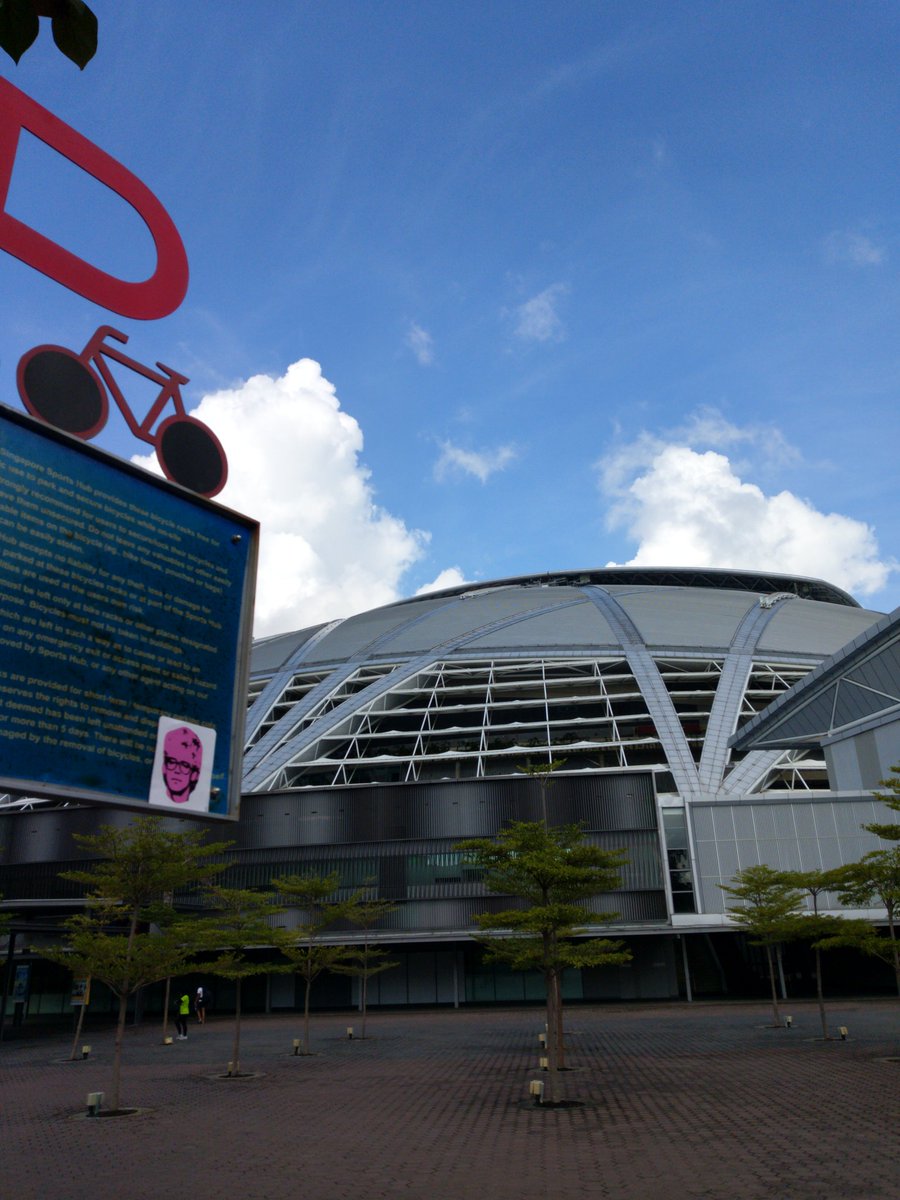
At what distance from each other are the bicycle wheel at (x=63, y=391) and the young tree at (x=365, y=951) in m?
33.5

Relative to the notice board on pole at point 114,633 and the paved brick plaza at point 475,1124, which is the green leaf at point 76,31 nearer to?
the notice board on pole at point 114,633

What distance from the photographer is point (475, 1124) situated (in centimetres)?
1716

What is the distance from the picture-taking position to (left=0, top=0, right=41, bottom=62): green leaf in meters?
2.72

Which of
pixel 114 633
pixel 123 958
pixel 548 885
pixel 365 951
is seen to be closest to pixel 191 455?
pixel 114 633

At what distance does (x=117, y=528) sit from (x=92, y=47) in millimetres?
2780

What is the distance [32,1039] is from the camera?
129 ft

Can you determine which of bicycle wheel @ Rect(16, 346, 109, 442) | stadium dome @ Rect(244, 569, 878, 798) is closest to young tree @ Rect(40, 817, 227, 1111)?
bicycle wheel @ Rect(16, 346, 109, 442)

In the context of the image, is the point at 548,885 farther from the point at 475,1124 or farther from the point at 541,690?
the point at 541,690

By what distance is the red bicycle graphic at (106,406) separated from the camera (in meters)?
4.93

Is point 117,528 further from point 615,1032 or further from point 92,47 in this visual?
point 615,1032

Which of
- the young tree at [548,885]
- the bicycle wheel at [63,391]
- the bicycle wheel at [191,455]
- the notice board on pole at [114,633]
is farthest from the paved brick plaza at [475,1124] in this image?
the bicycle wheel at [63,391]

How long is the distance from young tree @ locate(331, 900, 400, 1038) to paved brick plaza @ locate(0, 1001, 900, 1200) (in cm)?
676

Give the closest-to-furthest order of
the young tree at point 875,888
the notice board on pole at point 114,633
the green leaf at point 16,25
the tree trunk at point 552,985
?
the green leaf at point 16,25 < the notice board on pole at point 114,633 < the tree trunk at point 552,985 < the young tree at point 875,888

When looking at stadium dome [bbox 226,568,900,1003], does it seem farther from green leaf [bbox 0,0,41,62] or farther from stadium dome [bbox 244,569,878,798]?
green leaf [bbox 0,0,41,62]
